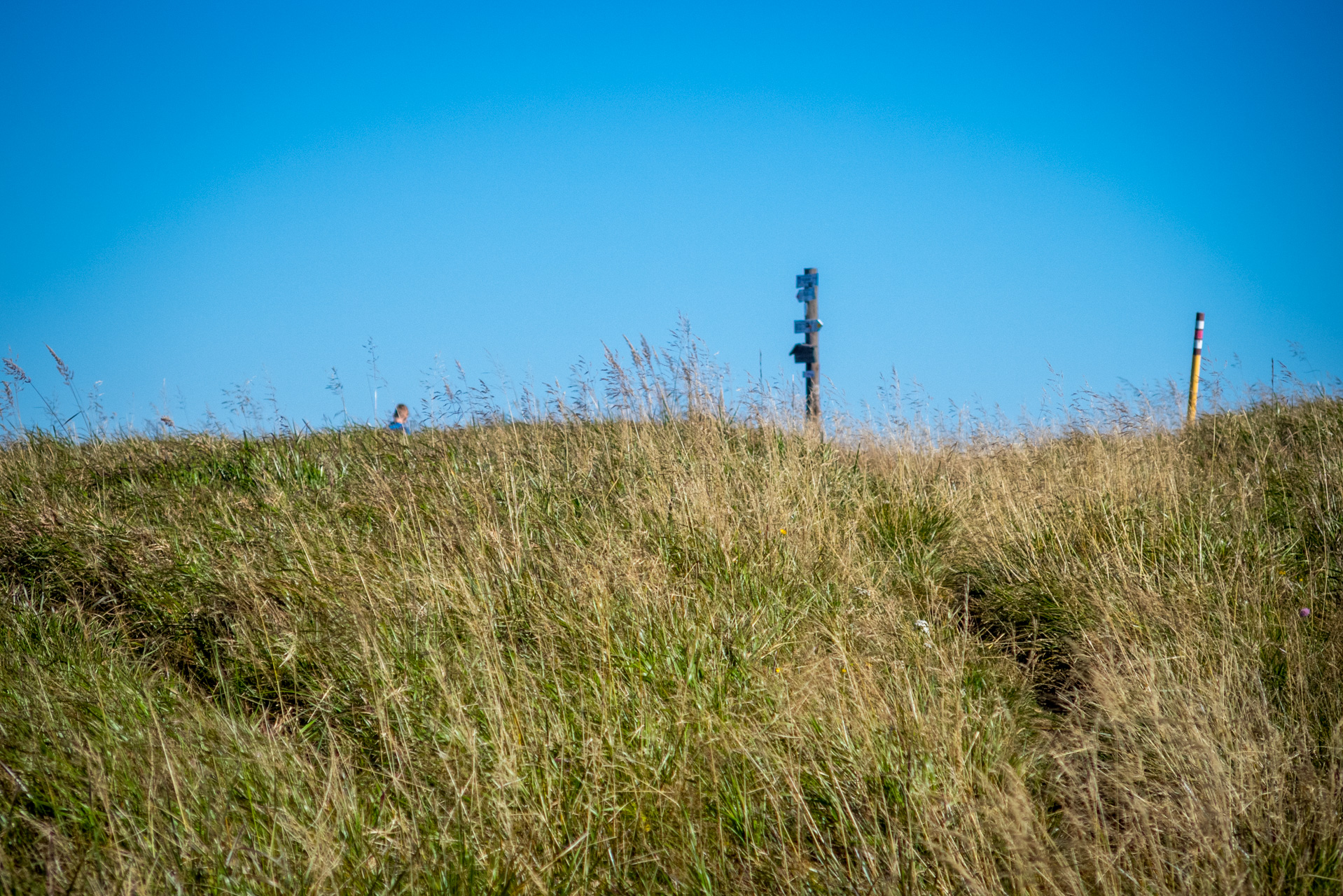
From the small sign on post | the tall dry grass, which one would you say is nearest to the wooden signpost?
the small sign on post

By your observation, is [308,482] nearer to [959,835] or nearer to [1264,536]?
[959,835]

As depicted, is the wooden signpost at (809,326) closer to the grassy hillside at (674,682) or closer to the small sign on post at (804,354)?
the small sign on post at (804,354)

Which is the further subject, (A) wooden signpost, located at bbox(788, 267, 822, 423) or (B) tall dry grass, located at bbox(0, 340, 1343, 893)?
(A) wooden signpost, located at bbox(788, 267, 822, 423)

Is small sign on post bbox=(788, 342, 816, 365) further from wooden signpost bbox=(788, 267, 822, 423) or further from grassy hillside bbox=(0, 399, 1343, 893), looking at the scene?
grassy hillside bbox=(0, 399, 1343, 893)

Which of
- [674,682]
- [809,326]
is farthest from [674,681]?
[809,326]

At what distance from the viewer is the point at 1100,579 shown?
128 inches

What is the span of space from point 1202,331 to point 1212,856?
374 inches

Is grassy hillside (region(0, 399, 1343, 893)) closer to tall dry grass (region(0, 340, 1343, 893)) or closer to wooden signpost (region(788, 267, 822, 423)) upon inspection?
tall dry grass (region(0, 340, 1343, 893))

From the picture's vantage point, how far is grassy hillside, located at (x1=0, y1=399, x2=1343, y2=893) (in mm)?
1846

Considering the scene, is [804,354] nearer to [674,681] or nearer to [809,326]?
[809,326]

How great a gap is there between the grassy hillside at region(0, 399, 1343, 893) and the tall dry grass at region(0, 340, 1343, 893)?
0.02 m

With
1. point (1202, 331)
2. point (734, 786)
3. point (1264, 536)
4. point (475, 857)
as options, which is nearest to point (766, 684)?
point (734, 786)

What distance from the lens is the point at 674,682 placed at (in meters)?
2.59

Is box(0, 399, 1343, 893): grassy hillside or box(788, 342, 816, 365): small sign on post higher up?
box(788, 342, 816, 365): small sign on post
